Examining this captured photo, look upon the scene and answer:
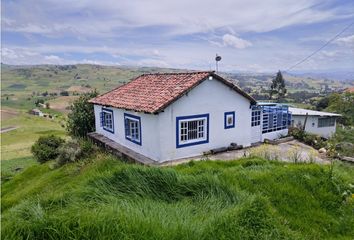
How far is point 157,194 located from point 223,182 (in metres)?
1.27

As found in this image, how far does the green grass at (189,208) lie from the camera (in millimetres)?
3500

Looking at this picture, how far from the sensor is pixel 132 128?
44.4 ft

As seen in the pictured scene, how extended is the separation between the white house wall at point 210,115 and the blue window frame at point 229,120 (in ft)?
0.56

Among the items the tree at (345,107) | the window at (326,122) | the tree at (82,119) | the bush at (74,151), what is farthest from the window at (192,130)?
the tree at (345,107)

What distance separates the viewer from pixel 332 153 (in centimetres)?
1280

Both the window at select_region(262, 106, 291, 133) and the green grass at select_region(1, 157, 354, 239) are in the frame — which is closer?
the green grass at select_region(1, 157, 354, 239)

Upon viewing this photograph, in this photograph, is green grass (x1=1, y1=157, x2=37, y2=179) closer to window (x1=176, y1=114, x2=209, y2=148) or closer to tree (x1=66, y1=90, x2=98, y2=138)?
tree (x1=66, y1=90, x2=98, y2=138)

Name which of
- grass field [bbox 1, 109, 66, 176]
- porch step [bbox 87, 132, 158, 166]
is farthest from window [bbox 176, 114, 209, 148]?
grass field [bbox 1, 109, 66, 176]

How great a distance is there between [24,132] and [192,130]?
60.2 m

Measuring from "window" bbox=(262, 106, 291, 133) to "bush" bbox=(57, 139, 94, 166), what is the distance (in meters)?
9.43

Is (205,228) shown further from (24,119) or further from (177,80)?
(24,119)

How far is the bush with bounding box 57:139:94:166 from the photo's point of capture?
578 inches

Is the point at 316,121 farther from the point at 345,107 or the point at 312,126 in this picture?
the point at 345,107

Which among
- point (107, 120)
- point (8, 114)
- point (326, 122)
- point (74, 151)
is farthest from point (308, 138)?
point (8, 114)
